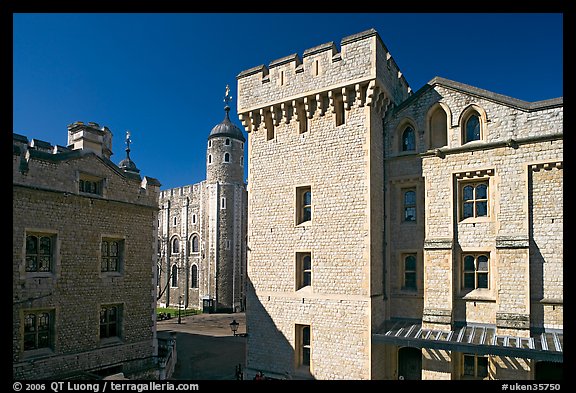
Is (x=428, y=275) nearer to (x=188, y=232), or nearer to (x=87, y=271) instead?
(x=87, y=271)

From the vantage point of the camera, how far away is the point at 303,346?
15.1 meters

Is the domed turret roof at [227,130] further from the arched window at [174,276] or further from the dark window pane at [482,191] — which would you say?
the dark window pane at [482,191]

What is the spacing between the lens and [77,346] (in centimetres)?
1427

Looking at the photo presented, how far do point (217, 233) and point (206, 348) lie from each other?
17.6 metres

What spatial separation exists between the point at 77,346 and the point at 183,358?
325 inches

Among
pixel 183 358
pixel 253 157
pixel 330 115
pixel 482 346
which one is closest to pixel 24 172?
pixel 253 157

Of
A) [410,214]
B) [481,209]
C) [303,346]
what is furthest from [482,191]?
[303,346]

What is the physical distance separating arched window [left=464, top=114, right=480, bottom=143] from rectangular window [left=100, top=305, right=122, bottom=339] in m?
14.8

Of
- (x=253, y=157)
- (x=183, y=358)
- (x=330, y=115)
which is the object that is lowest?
(x=183, y=358)

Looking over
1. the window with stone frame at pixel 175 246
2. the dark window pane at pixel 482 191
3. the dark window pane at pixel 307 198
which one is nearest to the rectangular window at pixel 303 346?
the dark window pane at pixel 307 198

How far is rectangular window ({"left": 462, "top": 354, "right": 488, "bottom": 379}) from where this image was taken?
13258mm

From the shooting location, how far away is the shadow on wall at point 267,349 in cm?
1492

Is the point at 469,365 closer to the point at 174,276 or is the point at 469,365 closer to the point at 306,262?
the point at 306,262

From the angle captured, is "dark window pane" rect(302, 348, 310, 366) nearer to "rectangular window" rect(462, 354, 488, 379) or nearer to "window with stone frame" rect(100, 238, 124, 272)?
"rectangular window" rect(462, 354, 488, 379)
